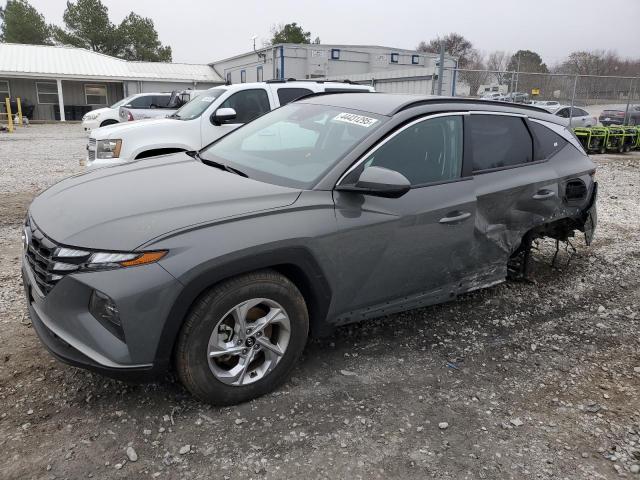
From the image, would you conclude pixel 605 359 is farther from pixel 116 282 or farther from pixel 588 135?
pixel 588 135

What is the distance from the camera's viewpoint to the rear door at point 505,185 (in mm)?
3740

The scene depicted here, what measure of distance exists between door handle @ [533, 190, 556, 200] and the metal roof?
34.2 meters

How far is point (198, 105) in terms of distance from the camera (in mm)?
8125

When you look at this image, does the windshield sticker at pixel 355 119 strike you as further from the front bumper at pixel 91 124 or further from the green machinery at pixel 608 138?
the front bumper at pixel 91 124

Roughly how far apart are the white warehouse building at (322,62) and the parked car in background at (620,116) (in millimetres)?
8046

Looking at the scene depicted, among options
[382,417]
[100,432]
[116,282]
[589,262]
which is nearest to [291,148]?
[116,282]

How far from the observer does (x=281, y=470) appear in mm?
2465

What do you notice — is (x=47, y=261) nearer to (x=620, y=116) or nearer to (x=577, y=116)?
(x=577, y=116)

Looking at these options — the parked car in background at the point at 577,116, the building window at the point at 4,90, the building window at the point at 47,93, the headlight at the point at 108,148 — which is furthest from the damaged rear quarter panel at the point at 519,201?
the building window at the point at 4,90

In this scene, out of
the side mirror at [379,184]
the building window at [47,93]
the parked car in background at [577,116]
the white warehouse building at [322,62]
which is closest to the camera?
the side mirror at [379,184]

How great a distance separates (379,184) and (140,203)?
52.9 inches

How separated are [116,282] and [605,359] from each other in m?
3.34

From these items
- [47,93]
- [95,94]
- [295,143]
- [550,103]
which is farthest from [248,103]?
[95,94]

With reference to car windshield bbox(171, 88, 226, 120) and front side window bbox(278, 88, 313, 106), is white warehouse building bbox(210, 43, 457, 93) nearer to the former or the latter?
front side window bbox(278, 88, 313, 106)
